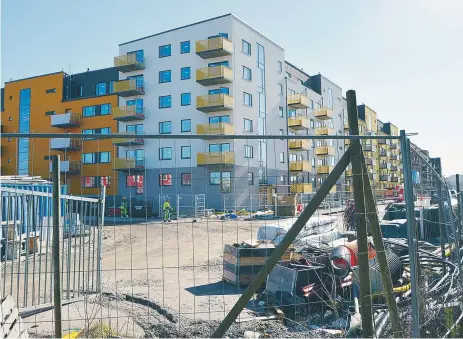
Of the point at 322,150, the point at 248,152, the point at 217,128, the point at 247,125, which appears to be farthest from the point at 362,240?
the point at 322,150

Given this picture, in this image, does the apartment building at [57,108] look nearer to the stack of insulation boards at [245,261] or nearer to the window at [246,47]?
the window at [246,47]

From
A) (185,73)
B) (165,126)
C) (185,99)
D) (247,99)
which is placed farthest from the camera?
(165,126)

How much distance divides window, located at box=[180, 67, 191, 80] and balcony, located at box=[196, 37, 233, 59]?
79.1 inches

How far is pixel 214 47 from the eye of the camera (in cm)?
3312

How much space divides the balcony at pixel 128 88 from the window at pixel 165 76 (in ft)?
7.33

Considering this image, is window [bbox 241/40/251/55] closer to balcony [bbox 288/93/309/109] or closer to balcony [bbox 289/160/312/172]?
balcony [bbox 288/93/309/109]

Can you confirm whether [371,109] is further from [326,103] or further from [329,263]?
[329,263]

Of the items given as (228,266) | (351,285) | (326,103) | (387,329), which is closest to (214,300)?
(228,266)

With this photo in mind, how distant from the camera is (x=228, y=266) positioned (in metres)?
8.39

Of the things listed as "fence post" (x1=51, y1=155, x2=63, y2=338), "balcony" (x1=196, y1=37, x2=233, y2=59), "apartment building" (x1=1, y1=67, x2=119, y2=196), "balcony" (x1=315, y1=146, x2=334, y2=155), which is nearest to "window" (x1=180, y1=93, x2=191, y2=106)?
"balcony" (x1=196, y1=37, x2=233, y2=59)

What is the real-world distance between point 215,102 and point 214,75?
245 centimetres

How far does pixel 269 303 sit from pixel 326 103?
49865 mm

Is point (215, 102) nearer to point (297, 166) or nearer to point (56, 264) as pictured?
point (297, 166)

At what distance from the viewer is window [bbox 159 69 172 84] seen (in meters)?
36.5
